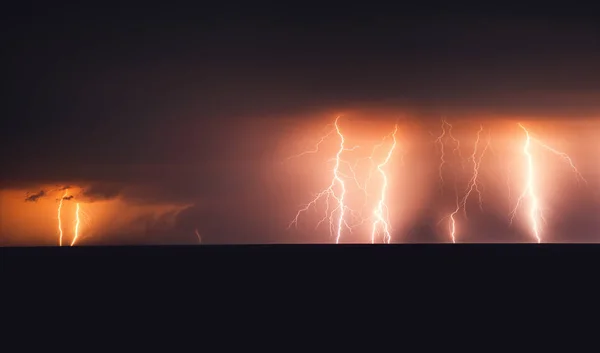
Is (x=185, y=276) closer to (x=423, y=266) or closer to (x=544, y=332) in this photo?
(x=423, y=266)

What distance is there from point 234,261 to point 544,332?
105 centimetres

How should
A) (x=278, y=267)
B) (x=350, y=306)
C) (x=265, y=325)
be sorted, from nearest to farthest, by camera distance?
(x=265, y=325) → (x=350, y=306) → (x=278, y=267)

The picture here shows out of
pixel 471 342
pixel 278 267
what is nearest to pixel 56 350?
pixel 278 267

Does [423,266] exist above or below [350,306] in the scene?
above

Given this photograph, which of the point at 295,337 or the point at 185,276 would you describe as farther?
the point at 185,276

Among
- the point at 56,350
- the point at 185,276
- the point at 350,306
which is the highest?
the point at 185,276

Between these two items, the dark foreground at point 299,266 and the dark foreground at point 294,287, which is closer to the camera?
the dark foreground at point 294,287

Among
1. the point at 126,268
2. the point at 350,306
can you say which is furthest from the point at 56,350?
the point at 350,306

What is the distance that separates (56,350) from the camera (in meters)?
1.33

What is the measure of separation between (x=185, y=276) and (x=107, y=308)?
27 centimetres

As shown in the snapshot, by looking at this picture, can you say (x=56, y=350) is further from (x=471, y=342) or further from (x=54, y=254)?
(x=471, y=342)

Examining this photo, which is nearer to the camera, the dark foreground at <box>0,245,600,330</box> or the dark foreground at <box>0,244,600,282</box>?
the dark foreground at <box>0,245,600,330</box>

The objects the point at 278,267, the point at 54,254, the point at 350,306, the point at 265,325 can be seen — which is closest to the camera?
the point at 265,325

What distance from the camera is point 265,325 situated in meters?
1.44
